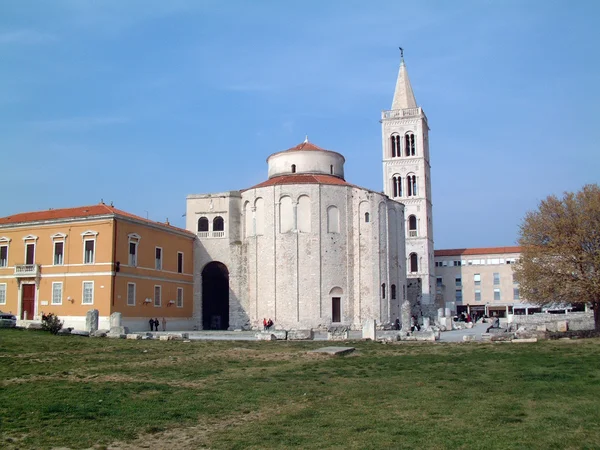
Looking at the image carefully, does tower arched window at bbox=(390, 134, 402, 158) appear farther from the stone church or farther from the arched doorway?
the arched doorway

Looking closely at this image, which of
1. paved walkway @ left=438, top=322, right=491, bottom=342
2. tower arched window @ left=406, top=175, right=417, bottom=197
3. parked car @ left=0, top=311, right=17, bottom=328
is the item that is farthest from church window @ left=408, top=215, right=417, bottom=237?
parked car @ left=0, top=311, right=17, bottom=328

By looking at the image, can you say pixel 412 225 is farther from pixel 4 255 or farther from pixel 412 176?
pixel 4 255

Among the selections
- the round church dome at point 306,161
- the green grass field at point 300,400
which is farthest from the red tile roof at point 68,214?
the green grass field at point 300,400

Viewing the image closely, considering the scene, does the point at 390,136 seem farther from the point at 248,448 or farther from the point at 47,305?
the point at 248,448

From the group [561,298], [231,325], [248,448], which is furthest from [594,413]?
[231,325]

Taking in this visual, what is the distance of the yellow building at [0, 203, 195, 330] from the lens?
39.5m

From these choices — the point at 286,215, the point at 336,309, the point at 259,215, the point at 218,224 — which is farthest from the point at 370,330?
the point at 218,224

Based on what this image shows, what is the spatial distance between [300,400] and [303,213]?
34965mm

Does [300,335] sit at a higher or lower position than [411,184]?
lower

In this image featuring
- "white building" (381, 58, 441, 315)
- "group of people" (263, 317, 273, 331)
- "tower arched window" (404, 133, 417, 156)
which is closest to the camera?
"group of people" (263, 317, 273, 331)

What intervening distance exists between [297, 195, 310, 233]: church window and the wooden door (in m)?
5.54

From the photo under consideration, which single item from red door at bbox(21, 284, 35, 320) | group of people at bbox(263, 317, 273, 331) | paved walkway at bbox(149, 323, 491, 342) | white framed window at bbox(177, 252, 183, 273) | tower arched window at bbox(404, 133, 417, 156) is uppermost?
tower arched window at bbox(404, 133, 417, 156)

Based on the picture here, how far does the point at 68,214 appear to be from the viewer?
139 ft

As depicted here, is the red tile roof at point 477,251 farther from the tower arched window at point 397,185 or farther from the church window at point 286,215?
the church window at point 286,215
